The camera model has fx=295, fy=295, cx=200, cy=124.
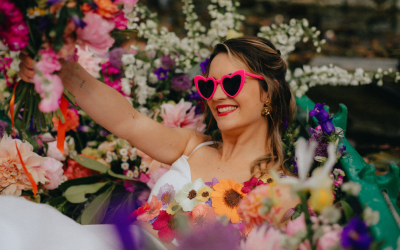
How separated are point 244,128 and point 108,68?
1093 millimetres

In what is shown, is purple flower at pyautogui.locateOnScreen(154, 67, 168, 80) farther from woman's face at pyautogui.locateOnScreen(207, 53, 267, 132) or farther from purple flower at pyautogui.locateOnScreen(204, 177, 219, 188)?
purple flower at pyautogui.locateOnScreen(204, 177, 219, 188)

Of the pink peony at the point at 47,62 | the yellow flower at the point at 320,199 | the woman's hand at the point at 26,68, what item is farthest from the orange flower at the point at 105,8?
the yellow flower at the point at 320,199

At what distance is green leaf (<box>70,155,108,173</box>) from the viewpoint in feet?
5.73

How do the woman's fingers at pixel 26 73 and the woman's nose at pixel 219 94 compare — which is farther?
the woman's nose at pixel 219 94

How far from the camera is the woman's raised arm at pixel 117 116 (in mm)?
1151

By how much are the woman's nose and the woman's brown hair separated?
0.15 m

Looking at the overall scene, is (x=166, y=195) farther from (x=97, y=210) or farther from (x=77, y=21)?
(x=77, y=21)

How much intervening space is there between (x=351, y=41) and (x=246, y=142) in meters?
6.80

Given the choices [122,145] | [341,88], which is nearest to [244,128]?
[122,145]

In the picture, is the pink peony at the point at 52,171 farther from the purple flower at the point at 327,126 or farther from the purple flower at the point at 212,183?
the purple flower at the point at 327,126

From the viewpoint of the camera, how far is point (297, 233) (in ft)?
1.89

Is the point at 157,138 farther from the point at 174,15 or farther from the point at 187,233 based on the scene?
the point at 174,15

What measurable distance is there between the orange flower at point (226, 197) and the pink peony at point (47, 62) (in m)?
0.86

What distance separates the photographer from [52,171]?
4.90ft
